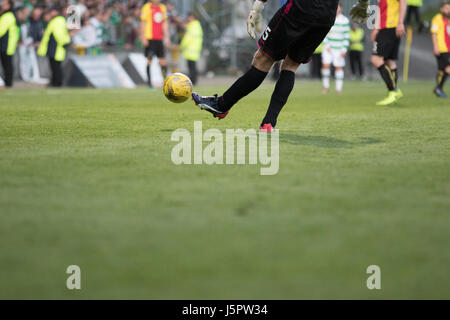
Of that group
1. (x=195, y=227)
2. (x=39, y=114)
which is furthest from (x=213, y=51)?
(x=195, y=227)

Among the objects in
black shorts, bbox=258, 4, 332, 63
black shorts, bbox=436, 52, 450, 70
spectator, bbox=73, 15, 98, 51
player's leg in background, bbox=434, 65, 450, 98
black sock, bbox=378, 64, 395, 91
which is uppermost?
spectator, bbox=73, 15, 98, 51

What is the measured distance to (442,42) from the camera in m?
14.6

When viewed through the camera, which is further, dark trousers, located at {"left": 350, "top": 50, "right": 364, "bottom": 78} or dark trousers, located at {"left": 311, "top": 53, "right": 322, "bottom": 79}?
dark trousers, located at {"left": 311, "top": 53, "right": 322, "bottom": 79}

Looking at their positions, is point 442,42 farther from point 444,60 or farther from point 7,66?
point 7,66

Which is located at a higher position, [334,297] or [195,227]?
[195,227]

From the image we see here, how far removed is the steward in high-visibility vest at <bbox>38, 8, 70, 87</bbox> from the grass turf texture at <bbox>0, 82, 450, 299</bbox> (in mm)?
12940

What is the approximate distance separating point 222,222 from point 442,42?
1256 centimetres

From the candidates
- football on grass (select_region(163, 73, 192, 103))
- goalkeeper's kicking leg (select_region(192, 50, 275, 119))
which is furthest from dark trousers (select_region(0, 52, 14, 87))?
goalkeeper's kicking leg (select_region(192, 50, 275, 119))

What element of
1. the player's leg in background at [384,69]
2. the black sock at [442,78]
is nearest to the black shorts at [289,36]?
the player's leg in background at [384,69]

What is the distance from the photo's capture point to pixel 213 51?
28.2m

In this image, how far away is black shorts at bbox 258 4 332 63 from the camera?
6.15m

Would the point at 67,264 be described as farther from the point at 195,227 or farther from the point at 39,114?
the point at 39,114

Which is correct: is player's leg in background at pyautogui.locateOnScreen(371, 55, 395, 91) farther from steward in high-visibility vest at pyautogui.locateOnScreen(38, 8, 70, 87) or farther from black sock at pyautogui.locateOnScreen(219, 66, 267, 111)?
steward in high-visibility vest at pyautogui.locateOnScreen(38, 8, 70, 87)
